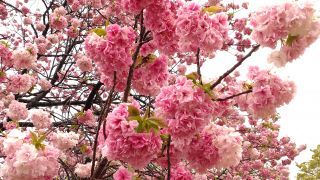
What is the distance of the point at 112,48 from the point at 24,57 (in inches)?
109

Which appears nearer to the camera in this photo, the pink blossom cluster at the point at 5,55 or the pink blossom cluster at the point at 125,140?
the pink blossom cluster at the point at 125,140

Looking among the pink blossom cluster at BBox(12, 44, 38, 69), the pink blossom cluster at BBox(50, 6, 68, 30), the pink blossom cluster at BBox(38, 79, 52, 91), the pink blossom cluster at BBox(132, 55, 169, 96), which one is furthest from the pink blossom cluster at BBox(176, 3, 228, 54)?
the pink blossom cluster at BBox(38, 79, 52, 91)

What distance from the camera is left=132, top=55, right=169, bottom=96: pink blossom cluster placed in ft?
9.22

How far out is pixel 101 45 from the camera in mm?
2438

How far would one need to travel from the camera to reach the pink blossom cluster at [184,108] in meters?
2.20

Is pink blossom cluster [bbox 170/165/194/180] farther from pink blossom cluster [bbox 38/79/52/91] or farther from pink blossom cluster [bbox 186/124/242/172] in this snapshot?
pink blossom cluster [bbox 38/79/52/91]

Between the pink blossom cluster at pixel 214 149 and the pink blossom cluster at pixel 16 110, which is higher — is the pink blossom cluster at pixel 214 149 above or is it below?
below

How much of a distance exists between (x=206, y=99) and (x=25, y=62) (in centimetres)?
326

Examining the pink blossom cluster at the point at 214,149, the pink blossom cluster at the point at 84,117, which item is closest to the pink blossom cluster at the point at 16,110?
the pink blossom cluster at the point at 84,117

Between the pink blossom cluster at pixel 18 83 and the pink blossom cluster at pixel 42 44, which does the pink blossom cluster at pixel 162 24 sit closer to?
the pink blossom cluster at pixel 18 83

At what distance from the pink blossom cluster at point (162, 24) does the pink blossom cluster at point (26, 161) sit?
944 mm

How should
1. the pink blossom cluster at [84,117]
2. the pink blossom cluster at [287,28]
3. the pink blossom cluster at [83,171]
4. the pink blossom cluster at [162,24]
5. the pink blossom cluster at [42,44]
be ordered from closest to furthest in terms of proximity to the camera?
the pink blossom cluster at [287,28]
the pink blossom cluster at [162,24]
the pink blossom cluster at [83,171]
the pink blossom cluster at [84,117]
the pink blossom cluster at [42,44]

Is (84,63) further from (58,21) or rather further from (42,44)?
(42,44)

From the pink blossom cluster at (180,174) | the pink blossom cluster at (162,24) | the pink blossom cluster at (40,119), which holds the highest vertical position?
the pink blossom cluster at (40,119)
